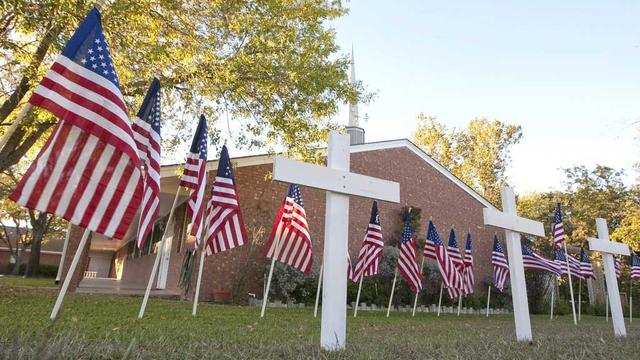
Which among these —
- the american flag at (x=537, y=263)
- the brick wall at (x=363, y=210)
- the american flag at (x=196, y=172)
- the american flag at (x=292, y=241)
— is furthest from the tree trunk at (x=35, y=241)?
the american flag at (x=537, y=263)

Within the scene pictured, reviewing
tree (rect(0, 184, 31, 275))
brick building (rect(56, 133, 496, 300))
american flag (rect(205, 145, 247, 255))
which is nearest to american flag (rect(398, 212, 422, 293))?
brick building (rect(56, 133, 496, 300))

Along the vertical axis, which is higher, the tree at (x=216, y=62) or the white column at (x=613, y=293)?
the tree at (x=216, y=62)

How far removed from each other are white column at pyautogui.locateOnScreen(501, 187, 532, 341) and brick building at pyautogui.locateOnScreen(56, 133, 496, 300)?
30.6 ft

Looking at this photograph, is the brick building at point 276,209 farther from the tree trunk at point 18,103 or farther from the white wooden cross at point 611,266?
the white wooden cross at point 611,266

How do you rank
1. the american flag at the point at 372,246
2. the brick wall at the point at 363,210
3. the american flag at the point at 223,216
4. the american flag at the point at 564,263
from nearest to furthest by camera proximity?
1. the american flag at the point at 223,216
2. the american flag at the point at 372,246
3. the brick wall at the point at 363,210
4. the american flag at the point at 564,263

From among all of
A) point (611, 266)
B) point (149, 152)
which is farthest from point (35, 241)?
point (611, 266)

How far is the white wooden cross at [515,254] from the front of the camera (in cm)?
523

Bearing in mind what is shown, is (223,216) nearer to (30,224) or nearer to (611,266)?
(611,266)

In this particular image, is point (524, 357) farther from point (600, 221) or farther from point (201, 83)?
point (201, 83)

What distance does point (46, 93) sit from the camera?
3.81 metres

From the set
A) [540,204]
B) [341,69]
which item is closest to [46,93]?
[341,69]

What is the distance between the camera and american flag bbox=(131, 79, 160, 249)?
217 inches

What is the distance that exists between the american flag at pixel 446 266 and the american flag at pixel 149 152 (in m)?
9.28

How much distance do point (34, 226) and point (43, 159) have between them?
3367cm
